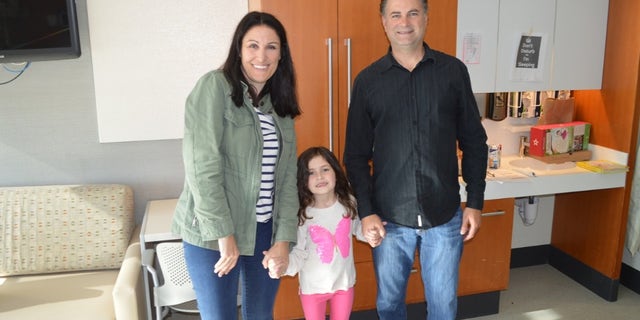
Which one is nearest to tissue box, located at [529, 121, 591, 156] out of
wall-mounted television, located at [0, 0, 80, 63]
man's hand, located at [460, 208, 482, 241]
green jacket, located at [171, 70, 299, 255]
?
man's hand, located at [460, 208, 482, 241]

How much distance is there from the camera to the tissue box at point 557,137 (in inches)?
122

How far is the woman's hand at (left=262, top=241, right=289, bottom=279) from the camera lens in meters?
1.73

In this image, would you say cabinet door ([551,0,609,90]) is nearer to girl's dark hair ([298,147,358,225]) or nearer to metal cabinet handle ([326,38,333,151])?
metal cabinet handle ([326,38,333,151])

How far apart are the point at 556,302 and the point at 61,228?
8.91 ft

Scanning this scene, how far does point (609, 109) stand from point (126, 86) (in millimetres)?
2623

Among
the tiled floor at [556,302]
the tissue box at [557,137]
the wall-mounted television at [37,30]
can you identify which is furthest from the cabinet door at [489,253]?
the wall-mounted television at [37,30]

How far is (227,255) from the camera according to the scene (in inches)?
Result: 63.8

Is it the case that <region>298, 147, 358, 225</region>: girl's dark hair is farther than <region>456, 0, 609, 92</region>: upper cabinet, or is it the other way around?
<region>456, 0, 609, 92</region>: upper cabinet

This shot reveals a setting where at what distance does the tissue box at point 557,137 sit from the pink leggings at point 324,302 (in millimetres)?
1614

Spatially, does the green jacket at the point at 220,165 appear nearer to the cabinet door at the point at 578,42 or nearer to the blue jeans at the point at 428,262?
the blue jeans at the point at 428,262

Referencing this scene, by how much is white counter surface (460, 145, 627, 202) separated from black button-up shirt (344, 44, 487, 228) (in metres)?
0.79

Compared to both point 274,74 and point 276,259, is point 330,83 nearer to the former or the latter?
point 274,74

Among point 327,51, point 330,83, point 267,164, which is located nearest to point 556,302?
point 330,83

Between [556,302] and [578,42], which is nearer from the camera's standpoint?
[578,42]
